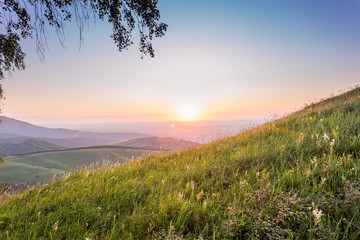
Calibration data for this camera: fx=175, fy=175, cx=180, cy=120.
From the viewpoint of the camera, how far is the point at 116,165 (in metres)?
4.92

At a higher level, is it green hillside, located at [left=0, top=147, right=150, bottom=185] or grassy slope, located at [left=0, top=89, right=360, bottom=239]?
grassy slope, located at [left=0, top=89, right=360, bottom=239]

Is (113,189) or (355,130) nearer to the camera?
(113,189)

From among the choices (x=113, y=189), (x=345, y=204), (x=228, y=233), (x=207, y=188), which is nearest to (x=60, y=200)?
(x=113, y=189)

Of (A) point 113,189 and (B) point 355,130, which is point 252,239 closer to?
(A) point 113,189

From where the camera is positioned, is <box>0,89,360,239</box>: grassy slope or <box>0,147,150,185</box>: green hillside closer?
<box>0,89,360,239</box>: grassy slope

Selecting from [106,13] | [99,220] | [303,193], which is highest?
[106,13]

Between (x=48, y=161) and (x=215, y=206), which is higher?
(x=215, y=206)

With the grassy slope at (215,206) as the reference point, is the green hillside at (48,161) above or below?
below

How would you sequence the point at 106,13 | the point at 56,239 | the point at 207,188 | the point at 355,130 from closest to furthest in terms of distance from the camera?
the point at 56,239 < the point at 207,188 < the point at 355,130 < the point at 106,13

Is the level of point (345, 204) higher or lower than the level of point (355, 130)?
lower

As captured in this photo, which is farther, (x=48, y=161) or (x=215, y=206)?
(x=48, y=161)

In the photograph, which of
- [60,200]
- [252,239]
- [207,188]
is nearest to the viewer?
[252,239]

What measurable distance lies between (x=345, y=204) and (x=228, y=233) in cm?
147

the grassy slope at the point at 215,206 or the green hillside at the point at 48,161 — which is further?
the green hillside at the point at 48,161
